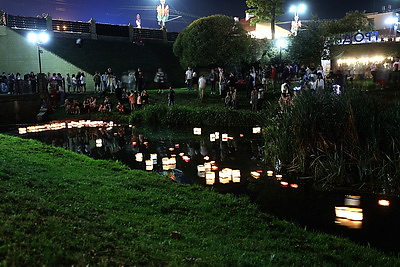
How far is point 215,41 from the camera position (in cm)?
2775

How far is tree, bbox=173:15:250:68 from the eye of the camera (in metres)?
27.8

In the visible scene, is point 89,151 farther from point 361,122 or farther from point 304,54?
point 304,54

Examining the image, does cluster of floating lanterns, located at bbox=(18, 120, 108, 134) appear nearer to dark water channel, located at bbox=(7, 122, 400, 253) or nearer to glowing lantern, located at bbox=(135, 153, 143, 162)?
dark water channel, located at bbox=(7, 122, 400, 253)

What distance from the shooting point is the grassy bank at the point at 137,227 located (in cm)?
421

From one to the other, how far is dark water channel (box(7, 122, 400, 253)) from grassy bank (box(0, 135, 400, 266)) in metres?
0.84

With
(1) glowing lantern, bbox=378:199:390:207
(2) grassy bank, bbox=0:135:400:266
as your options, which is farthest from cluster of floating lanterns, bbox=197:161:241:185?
(1) glowing lantern, bbox=378:199:390:207

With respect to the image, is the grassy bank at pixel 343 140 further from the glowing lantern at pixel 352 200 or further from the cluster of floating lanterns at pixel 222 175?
the cluster of floating lanterns at pixel 222 175

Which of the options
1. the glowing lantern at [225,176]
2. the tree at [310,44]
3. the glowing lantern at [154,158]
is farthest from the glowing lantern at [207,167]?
the tree at [310,44]

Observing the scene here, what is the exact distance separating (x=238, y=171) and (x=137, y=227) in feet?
17.5

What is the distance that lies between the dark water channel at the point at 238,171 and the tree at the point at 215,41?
9578mm

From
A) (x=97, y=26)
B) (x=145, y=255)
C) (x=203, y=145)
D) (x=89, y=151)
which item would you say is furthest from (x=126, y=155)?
(x=97, y=26)

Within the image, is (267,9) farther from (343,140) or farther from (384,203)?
(384,203)

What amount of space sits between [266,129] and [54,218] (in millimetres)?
8354

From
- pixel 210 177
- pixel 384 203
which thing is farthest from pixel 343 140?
pixel 210 177
